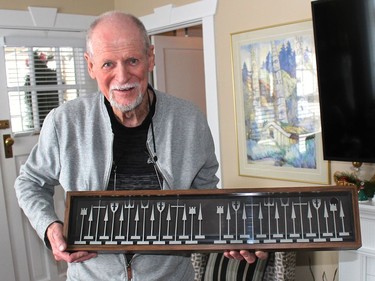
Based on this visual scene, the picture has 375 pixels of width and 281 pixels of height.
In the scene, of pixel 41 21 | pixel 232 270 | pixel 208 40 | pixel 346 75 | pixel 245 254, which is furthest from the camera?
pixel 41 21

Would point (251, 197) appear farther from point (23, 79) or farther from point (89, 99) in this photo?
point (23, 79)

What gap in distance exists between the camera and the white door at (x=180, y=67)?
11.2 ft

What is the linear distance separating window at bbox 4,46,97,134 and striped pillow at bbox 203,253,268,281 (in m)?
1.67

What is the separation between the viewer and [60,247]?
112 cm

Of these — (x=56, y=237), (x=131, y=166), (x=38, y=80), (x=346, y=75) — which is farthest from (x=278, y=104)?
(x=38, y=80)

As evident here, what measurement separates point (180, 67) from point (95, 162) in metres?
2.46

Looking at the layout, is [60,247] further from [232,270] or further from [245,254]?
[232,270]

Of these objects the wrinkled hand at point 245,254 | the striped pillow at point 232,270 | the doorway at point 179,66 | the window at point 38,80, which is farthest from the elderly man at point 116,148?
the doorway at point 179,66

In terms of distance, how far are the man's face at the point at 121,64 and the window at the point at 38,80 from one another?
6.41 ft

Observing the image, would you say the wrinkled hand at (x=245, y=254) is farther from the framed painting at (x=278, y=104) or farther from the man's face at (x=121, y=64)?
the framed painting at (x=278, y=104)

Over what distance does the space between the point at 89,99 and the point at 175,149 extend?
330 millimetres

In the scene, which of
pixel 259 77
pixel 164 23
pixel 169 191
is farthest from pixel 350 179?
pixel 164 23

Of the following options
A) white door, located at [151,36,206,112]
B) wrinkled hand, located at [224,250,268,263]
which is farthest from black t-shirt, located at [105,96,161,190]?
white door, located at [151,36,206,112]

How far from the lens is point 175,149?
4.20ft
